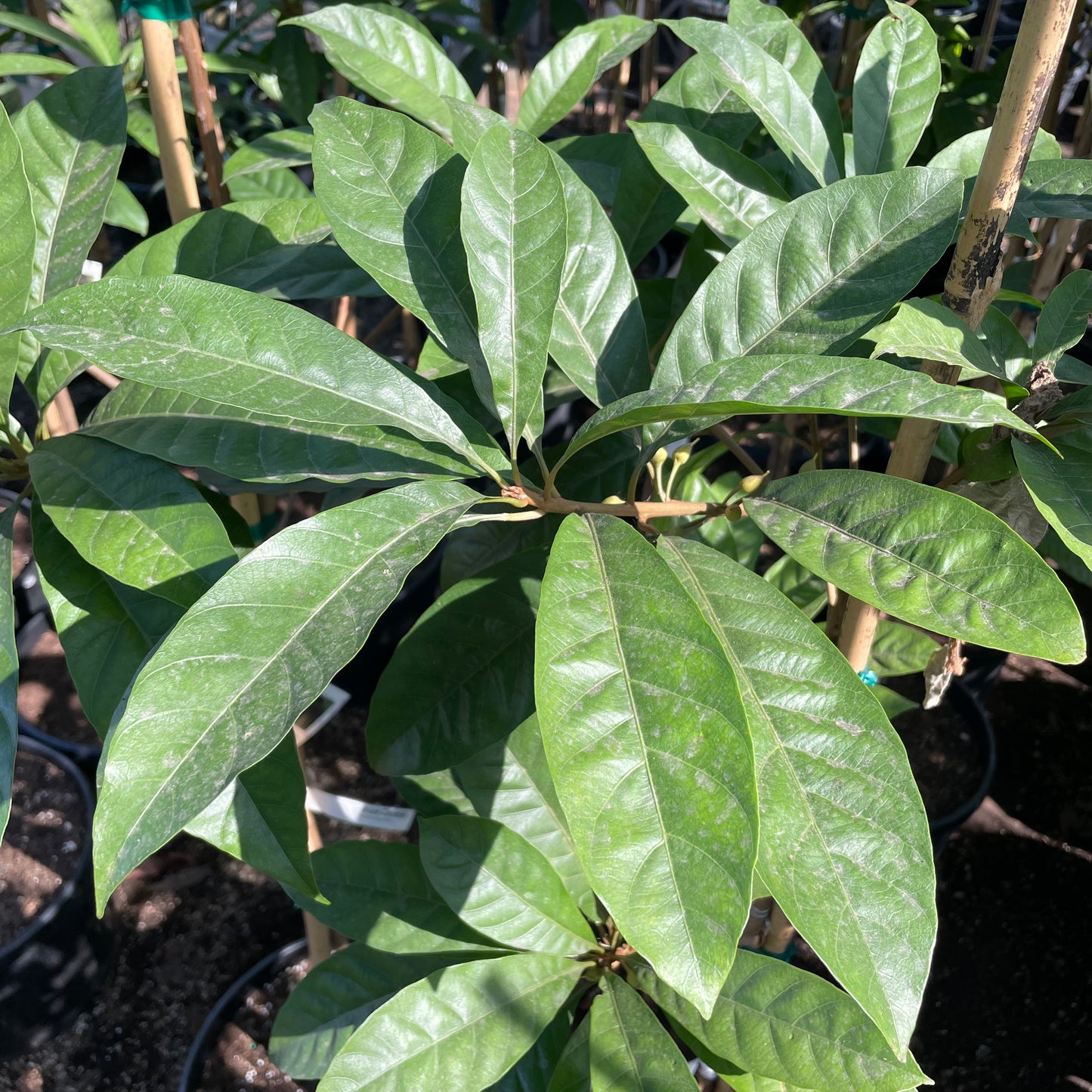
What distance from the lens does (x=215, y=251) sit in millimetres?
959

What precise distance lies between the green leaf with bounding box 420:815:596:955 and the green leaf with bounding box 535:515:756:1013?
423mm

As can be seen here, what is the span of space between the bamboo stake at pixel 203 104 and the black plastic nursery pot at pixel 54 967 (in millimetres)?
1125

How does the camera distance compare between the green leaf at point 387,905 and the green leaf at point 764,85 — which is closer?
the green leaf at point 764,85

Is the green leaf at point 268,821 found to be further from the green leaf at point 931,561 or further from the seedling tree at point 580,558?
the green leaf at point 931,561

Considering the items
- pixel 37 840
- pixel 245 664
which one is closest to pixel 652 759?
pixel 245 664

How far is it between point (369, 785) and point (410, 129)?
154cm

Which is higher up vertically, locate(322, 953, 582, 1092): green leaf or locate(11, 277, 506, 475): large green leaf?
locate(11, 277, 506, 475): large green leaf

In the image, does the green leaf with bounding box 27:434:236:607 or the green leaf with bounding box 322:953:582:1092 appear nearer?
the green leaf with bounding box 27:434:236:607

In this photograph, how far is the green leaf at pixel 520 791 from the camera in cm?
108

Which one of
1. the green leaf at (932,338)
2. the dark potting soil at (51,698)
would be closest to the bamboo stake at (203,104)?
the green leaf at (932,338)

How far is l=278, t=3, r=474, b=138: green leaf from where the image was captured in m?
1.06

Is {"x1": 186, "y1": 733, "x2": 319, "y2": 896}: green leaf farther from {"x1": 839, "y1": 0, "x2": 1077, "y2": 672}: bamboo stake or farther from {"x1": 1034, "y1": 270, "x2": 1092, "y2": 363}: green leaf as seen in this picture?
{"x1": 1034, "y1": 270, "x2": 1092, "y2": 363}: green leaf

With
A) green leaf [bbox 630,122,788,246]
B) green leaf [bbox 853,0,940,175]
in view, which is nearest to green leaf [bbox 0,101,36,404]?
green leaf [bbox 630,122,788,246]

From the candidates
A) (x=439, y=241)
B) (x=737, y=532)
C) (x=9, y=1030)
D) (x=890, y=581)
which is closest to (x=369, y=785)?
(x=9, y=1030)
